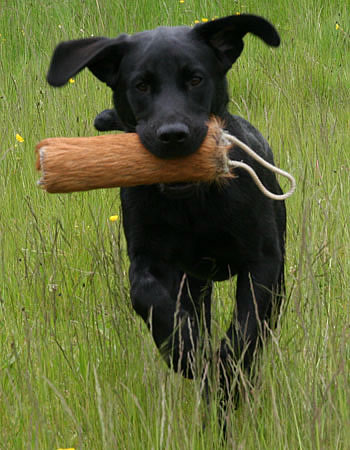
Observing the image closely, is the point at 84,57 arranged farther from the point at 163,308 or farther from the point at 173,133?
the point at 163,308

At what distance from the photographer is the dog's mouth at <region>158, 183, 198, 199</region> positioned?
2.75 metres

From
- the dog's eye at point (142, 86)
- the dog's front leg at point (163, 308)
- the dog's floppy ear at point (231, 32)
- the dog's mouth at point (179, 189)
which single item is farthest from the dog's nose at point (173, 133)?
the dog's floppy ear at point (231, 32)

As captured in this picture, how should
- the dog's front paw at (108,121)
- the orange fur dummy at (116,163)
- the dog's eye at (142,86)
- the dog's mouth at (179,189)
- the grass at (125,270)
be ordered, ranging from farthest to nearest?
1. the dog's front paw at (108,121)
2. the dog's eye at (142,86)
3. the dog's mouth at (179,189)
4. the orange fur dummy at (116,163)
5. the grass at (125,270)

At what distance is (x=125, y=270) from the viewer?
3.61 meters

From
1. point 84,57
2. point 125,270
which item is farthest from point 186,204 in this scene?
point 125,270

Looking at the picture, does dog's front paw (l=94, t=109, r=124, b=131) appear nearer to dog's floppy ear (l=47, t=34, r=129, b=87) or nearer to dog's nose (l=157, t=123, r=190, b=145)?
dog's floppy ear (l=47, t=34, r=129, b=87)

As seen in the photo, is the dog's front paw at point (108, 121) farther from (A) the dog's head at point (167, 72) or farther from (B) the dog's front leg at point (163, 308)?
(B) the dog's front leg at point (163, 308)

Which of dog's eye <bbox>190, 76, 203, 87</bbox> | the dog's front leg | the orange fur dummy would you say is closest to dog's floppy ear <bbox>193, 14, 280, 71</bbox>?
dog's eye <bbox>190, 76, 203, 87</bbox>

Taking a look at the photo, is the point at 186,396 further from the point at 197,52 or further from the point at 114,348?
the point at 197,52

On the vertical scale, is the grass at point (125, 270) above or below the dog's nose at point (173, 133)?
below

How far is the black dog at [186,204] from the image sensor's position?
2.76 m

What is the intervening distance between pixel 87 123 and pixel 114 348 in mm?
2275

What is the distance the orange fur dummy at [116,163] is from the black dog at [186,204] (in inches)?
2.3

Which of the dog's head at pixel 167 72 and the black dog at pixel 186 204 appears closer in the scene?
the dog's head at pixel 167 72
